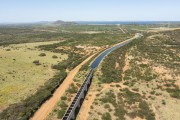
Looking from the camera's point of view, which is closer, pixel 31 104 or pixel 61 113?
pixel 61 113

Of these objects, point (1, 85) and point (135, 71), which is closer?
point (1, 85)

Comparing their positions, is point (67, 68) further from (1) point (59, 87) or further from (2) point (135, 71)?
(2) point (135, 71)

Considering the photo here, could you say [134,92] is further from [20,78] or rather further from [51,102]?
[20,78]

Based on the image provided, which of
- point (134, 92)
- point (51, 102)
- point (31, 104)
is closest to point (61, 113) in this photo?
point (51, 102)

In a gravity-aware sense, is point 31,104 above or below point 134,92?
above

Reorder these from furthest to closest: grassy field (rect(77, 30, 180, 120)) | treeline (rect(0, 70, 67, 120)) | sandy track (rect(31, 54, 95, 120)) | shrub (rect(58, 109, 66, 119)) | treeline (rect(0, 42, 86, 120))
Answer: grassy field (rect(77, 30, 180, 120))
sandy track (rect(31, 54, 95, 120))
shrub (rect(58, 109, 66, 119))
treeline (rect(0, 42, 86, 120))
treeline (rect(0, 70, 67, 120))

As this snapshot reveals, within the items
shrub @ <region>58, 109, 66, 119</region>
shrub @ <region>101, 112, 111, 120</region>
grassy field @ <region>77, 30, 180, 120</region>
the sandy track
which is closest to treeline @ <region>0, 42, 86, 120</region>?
the sandy track

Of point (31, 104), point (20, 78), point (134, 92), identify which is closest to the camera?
point (31, 104)

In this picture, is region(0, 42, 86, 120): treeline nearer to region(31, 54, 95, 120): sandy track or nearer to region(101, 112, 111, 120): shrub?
region(31, 54, 95, 120): sandy track

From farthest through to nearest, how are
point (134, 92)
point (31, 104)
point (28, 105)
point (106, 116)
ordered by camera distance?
point (134, 92), point (31, 104), point (28, 105), point (106, 116)

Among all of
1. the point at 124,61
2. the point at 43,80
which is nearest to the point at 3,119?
the point at 43,80

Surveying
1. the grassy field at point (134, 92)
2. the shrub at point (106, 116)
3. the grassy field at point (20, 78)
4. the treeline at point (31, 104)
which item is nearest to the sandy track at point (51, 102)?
the treeline at point (31, 104)
